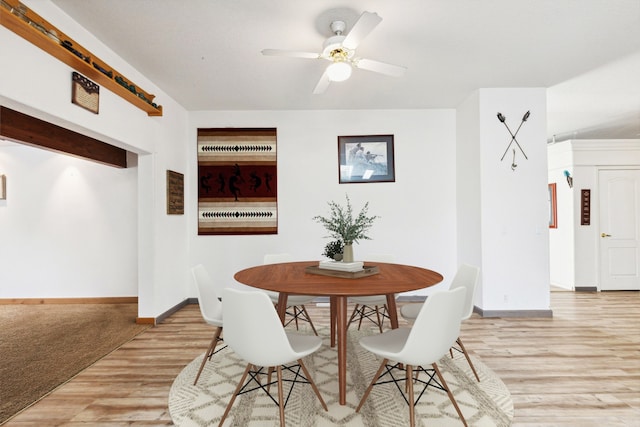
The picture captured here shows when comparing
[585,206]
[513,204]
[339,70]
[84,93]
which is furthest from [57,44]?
[585,206]

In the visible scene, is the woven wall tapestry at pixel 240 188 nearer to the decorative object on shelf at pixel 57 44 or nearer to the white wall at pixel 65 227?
the white wall at pixel 65 227

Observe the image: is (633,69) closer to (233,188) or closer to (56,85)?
(233,188)

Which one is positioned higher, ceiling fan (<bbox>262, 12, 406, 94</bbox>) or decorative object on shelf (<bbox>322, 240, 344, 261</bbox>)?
ceiling fan (<bbox>262, 12, 406, 94</bbox>)

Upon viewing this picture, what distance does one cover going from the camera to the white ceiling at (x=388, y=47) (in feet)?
7.34

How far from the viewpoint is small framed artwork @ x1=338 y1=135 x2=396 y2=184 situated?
4.39 m

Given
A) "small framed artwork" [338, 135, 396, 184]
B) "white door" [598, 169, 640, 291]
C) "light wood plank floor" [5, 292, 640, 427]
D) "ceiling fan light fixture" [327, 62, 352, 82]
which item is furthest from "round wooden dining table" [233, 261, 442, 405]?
"white door" [598, 169, 640, 291]

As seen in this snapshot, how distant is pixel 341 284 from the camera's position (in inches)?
77.8

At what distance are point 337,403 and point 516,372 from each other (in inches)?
57.5

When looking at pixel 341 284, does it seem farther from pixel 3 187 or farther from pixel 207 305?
pixel 3 187

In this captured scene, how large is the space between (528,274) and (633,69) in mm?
2379

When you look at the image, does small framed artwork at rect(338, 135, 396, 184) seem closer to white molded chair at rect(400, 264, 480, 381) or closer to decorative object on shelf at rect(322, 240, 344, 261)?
decorative object on shelf at rect(322, 240, 344, 261)

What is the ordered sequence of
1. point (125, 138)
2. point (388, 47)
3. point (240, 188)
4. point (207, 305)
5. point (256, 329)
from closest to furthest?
point (256, 329), point (207, 305), point (388, 47), point (125, 138), point (240, 188)

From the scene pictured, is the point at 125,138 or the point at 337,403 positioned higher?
the point at 125,138

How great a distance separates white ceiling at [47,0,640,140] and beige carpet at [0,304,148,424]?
2627mm
